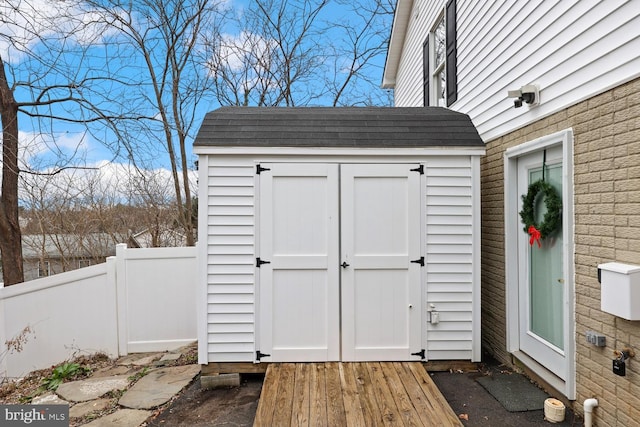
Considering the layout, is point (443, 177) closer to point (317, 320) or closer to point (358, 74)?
point (317, 320)

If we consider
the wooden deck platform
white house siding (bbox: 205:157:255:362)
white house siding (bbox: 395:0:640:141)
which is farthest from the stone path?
white house siding (bbox: 395:0:640:141)

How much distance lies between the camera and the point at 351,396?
3.07 metres

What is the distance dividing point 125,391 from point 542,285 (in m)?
4.10

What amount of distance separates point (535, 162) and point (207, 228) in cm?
320

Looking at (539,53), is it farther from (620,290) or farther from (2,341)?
(2,341)

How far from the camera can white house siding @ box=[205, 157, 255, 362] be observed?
373 cm

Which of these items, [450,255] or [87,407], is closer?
[87,407]

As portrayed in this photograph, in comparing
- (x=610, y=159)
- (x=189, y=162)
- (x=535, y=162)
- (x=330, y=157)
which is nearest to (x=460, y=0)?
(x=535, y=162)

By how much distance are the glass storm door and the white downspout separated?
37 cm

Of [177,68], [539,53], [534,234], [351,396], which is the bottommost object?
[351,396]

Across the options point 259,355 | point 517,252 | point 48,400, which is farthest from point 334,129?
point 48,400

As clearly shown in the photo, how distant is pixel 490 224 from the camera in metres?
4.34

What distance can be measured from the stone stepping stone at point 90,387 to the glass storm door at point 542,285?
401 centimetres

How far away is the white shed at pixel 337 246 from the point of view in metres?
3.74
